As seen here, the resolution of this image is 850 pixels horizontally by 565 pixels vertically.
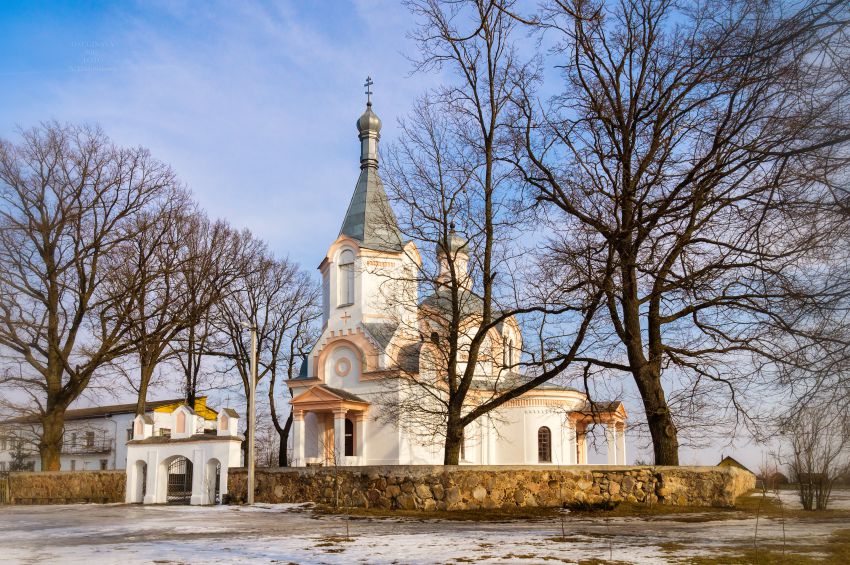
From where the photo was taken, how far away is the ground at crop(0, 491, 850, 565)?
8.94m

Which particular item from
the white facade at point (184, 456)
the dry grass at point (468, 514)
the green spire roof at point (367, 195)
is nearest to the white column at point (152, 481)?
the white facade at point (184, 456)

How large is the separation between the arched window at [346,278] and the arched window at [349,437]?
5.21m

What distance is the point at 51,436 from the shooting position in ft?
93.1

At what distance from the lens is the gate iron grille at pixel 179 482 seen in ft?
84.8

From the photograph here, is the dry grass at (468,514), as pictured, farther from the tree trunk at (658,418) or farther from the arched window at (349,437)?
the arched window at (349,437)

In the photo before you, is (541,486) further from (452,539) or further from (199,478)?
(199,478)

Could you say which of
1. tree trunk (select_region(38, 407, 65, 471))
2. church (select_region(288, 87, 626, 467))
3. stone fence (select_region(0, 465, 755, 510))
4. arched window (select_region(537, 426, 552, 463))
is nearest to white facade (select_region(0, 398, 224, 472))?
church (select_region(288, 87, 626, 467))

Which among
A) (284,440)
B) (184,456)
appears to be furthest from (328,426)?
(184,456)

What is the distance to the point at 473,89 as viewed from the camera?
18688mm

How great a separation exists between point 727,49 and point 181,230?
26.3m

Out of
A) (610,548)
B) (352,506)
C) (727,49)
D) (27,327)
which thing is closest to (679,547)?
(610,548)

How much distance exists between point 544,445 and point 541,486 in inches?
694

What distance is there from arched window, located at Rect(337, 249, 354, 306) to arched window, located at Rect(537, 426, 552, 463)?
10.1 metres

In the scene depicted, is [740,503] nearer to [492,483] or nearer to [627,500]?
[627,500]
